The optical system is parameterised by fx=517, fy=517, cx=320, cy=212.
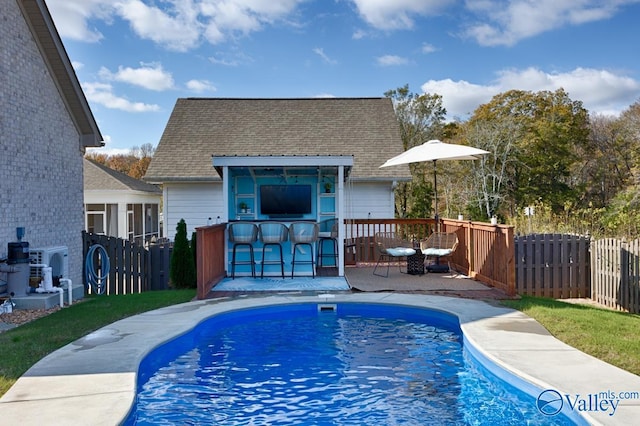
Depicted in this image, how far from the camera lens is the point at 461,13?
17.9 meters

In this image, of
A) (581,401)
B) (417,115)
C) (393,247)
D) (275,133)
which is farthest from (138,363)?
(417,115)

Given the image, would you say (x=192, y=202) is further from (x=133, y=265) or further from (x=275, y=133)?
(x=133, y=265)

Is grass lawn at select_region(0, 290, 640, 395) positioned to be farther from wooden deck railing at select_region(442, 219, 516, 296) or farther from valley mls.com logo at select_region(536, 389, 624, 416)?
valley mls.com logo at select_region(536, 389, 624, 416)

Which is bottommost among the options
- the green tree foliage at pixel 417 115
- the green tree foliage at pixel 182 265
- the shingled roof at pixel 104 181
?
the green tree foliage at pixel 182 265

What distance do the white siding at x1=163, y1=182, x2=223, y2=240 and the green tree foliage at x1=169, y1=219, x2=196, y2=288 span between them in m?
5.38

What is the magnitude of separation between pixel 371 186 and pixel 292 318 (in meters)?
8.24

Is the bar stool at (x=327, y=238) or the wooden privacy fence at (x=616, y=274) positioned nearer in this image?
the wooden privacy fence at (x=616, y=274)

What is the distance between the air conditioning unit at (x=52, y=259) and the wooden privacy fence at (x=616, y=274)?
911 cm

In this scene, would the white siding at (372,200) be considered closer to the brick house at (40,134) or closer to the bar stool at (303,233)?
the bar stool at (303,233)

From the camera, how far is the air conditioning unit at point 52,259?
7.92 metres

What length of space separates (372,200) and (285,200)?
16.0 feet

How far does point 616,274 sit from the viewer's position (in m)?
8.56

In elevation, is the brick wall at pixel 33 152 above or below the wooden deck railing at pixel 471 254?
above

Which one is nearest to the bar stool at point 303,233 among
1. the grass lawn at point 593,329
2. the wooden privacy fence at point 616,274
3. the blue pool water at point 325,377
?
the blue pool water at point 325,377
